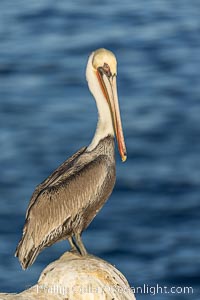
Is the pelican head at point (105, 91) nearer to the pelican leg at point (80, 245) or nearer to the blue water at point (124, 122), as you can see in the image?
the pelican leg at point (80, 245)

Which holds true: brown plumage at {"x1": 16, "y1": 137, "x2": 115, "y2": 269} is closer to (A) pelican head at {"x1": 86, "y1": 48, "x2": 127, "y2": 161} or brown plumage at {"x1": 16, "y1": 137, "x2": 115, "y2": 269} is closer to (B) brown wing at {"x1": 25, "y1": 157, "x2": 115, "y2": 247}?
(B) brown wing at {"x1": 25, "y1": 157, "x2": 115, "y2": 247}

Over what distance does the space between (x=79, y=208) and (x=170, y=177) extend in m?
12.8

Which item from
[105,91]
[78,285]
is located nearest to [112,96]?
[105,91]

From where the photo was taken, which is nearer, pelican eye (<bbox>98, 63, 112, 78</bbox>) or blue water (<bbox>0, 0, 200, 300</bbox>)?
pelican eye (<bbox>98, 63, 112, 78</bbox>)

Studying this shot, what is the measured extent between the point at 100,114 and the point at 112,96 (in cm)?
25

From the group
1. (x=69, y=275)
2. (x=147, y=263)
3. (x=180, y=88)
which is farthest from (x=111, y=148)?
(x=180, y=88)

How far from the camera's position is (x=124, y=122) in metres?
28.6

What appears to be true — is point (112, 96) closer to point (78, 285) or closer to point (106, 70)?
point (106, 70)

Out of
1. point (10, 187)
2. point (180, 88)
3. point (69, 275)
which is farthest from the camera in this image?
point (180, 88)

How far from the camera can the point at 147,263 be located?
24984mm

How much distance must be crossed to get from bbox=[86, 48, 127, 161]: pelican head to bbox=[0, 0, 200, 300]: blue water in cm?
946

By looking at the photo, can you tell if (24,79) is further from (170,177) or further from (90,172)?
(90,172)

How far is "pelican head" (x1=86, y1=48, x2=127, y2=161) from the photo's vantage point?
14.5m

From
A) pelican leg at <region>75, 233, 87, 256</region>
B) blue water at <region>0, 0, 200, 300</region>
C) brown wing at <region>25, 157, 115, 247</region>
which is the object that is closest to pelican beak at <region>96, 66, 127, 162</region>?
brown wing at <region>25, 157, 115, 247</region>
